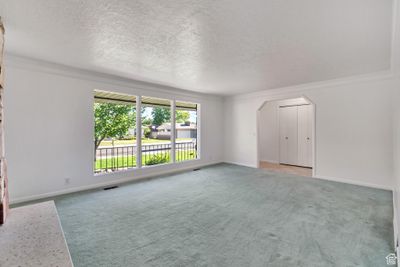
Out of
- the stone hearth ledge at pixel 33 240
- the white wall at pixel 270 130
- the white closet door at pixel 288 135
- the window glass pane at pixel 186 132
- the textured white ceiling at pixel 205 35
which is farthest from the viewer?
the white wall at pixel 270 130

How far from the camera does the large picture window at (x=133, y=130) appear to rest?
4504mm

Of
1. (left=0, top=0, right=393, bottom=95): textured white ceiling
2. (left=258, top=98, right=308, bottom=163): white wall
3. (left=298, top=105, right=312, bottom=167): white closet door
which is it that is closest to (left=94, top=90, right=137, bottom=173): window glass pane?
(left=0, top=0, right=393, bottom=95): textured white ceiling

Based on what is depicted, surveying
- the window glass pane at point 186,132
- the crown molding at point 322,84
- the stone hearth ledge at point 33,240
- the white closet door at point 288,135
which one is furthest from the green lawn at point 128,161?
the white closet door at point 288,135

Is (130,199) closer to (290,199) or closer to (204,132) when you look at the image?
(290,199)

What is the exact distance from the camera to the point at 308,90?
502 centimetres

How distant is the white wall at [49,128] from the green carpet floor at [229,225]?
561mm

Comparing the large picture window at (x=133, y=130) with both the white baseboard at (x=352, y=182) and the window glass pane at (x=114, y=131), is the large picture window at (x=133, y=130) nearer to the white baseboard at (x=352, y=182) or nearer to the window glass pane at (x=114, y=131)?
the window glass pane at (x=114, y=131)

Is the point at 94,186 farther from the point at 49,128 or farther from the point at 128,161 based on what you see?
the point at 49,128

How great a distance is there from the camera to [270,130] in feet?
24.3

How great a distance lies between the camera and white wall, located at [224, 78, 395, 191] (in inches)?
157

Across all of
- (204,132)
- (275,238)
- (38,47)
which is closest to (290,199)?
(275,238)

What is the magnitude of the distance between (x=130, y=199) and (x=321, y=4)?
3.89 meters

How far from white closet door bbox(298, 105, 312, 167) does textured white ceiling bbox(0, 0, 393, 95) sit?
251cm

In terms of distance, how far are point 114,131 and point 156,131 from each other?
4.00 feet
